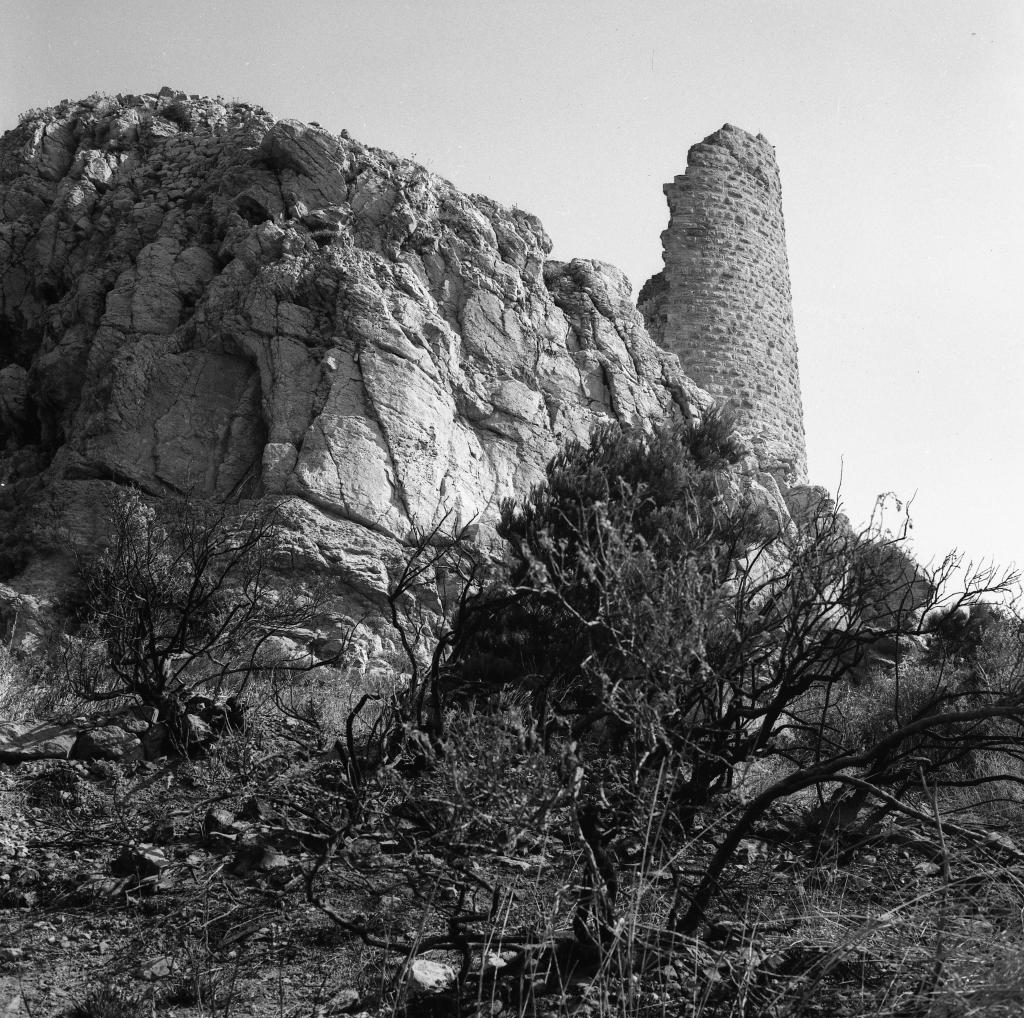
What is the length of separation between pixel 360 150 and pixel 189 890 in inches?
556

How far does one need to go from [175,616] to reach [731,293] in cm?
1502

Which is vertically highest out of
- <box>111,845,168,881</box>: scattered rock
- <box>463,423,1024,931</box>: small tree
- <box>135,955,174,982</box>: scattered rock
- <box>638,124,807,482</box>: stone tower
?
<box>638,124,807,482</box>: stone tower

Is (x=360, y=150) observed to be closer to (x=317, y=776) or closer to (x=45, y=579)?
(x=45, y=579)

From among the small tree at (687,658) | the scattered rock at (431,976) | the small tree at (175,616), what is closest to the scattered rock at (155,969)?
the scattered rock at (431,976)

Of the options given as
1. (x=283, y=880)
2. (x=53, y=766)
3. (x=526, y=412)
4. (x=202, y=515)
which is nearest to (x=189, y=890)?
(x=283, y=880)

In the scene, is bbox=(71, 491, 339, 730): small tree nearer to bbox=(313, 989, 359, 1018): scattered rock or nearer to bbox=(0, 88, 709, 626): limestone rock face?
bbox=(0, 88, 709, 626): limestone rock face

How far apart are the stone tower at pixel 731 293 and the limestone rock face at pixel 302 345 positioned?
6.69 feet

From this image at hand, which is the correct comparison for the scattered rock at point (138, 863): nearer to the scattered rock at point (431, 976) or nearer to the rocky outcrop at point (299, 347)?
the scattered rock at point (431, 976)

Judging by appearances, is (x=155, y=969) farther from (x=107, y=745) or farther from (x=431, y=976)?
(x=107, y=745)

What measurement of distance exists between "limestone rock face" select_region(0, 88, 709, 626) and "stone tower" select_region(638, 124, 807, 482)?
80.3 inches

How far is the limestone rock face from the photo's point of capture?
11938mm

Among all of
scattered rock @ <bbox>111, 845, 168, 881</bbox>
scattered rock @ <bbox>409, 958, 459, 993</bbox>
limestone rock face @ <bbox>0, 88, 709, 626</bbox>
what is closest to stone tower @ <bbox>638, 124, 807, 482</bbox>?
limestone rock face @ <bbox>0, 88, 709, 626</bbox>

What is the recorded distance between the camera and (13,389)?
15.6 m

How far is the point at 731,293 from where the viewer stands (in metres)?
19.7
